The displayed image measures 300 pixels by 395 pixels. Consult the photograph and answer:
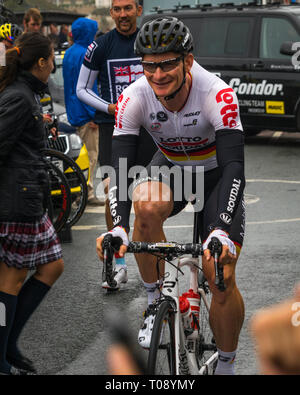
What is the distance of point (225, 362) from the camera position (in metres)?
3.88

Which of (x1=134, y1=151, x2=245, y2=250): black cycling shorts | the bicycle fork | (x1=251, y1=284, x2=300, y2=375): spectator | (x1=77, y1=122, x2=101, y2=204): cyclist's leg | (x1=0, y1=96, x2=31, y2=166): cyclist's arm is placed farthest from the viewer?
(x1=77, y1=122, x2=101, y2=204): cyclist's leg

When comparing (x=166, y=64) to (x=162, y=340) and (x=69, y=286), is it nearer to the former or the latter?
(x=162, y=340)

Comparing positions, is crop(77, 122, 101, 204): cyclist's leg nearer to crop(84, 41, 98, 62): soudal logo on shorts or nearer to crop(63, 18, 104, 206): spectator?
crop(63, 18, 104, 206): spectator

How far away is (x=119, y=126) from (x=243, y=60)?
10.1 m

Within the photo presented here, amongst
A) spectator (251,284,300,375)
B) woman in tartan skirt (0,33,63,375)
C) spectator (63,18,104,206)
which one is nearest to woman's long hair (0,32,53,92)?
woman in tartan skirt (0,33,63,375)

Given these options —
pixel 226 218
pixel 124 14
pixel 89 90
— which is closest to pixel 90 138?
pixel 89 90

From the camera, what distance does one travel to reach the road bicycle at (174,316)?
3061 mm

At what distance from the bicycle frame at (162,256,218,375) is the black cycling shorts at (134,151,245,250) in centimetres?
21

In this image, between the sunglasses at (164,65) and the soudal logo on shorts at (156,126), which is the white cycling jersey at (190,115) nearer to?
the soudal logo on shorts at (156,126)

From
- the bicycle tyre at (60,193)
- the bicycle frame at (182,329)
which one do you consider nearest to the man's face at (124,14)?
the bicycle tyre at (60,193)

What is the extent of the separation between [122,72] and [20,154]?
2.35 m

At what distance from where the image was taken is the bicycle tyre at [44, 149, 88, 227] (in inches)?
314

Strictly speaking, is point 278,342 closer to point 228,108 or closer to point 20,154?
point 228,108
